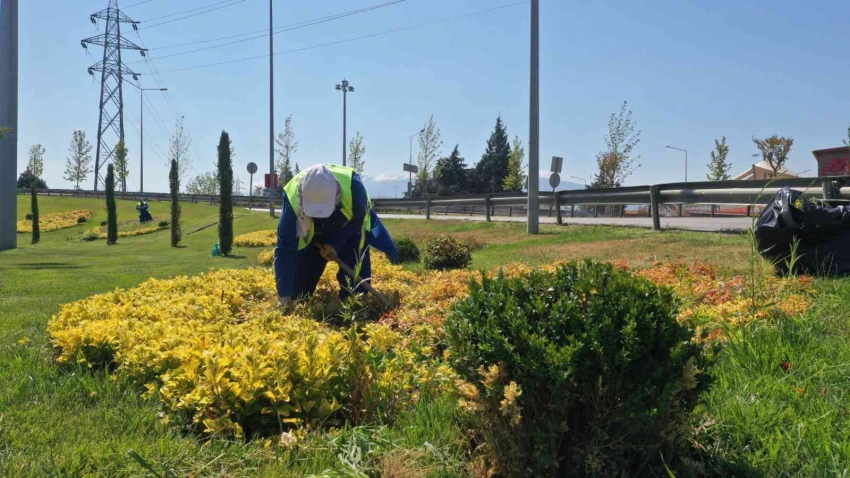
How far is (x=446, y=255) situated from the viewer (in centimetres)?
940

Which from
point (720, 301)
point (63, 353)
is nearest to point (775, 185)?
point (720, 301)

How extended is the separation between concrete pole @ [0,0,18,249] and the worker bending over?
20472 mm

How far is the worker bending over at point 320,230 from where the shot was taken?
5.64 m

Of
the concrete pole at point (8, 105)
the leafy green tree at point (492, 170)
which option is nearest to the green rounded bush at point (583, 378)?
the concrete pole at point (8, 105)

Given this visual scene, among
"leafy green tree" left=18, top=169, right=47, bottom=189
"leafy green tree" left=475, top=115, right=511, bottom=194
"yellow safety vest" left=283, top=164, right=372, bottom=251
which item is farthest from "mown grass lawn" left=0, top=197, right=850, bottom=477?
"leafy green tree" left=18, top=169, right=47, bottom=189

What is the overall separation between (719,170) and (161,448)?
40.8 m

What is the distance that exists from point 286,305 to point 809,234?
5083 millimetres

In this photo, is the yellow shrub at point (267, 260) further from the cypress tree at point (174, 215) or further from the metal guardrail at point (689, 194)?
the cypress tree at point (174, 215)

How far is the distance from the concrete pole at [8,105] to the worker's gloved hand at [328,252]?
67.9 ft

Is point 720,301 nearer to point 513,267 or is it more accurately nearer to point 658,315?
point 513,267

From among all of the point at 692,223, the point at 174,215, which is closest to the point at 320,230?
the point at 692,223

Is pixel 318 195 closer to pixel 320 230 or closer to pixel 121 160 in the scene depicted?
pixel 320 230

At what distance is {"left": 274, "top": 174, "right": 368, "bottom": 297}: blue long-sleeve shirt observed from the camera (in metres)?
5.73

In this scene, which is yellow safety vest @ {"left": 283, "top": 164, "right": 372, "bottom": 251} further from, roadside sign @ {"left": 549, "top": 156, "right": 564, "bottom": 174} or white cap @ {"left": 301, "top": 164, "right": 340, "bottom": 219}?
roadside sign @ {"left": 549, "top": 156, "right": 564, "bottom": 174}
